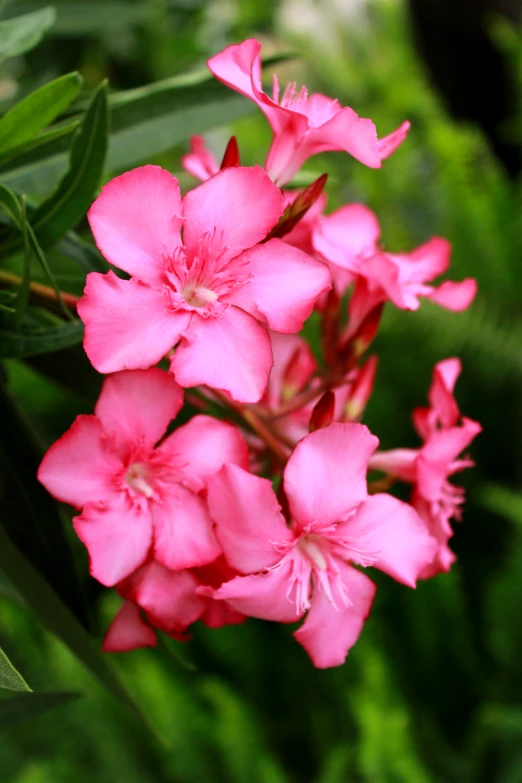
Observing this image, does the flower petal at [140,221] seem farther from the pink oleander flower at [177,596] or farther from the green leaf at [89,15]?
the green leaf at [89,15]

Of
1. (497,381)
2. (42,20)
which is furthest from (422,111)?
(42,20)

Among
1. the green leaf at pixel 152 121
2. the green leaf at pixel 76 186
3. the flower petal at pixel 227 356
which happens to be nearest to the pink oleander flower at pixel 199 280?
the flower petal at pixel 227 356

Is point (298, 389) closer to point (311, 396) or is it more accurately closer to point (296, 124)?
point (311, 396)

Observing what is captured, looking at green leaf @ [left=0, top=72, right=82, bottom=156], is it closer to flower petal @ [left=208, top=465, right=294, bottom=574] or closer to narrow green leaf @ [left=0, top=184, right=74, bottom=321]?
narrow green leaf @ [left=0, top=184, right=74, bottom=321]

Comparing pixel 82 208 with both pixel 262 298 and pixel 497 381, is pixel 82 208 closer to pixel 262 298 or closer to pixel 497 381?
pixel 262 298

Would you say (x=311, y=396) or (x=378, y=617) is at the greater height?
(x=311, y=396)

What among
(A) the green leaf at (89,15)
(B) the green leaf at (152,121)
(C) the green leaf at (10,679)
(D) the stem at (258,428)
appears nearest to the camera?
(C) the green leaf at (10,679)

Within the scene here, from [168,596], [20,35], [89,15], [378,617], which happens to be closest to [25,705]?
[168,596]

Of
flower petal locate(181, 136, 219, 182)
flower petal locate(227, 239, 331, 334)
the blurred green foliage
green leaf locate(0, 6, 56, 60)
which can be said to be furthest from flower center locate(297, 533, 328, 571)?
the blurred green foliage
